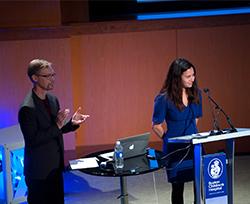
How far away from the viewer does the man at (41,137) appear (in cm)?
338

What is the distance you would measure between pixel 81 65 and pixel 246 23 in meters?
2.17

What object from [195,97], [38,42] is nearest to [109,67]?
[38,42]

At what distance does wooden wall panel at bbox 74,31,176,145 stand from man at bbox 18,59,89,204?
279 cm

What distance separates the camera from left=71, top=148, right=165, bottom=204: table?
336cm

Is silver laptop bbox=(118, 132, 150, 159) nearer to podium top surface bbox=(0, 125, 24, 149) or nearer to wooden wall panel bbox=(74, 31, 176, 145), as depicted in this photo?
podium top surface bbox=(0, 125, 24, 149)

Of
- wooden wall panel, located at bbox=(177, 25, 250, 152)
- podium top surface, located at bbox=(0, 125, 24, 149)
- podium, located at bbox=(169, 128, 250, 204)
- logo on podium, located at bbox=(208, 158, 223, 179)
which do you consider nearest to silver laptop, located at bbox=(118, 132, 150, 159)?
podium, located at bbox=(169, 128, 250, 204)

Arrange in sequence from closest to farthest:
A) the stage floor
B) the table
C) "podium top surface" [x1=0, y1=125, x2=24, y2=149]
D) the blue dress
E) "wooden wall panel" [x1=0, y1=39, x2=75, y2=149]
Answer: the table
the blue dress
"podium top surface" [x1=0, y1=125, x2=24, y2=149]
the stage floor
"wooden wall panel" [x1=0, y1=39, x2=75, y2=149]

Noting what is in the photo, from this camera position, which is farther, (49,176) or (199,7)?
(199,7)

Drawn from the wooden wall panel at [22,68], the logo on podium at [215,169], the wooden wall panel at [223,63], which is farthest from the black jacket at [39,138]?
the wooden wall panel at [223,63]

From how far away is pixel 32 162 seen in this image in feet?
11.3

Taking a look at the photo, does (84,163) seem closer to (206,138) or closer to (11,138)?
(206,138)

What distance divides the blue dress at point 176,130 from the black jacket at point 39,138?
87cm

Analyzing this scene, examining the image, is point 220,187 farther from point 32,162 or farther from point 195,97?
point 32,162

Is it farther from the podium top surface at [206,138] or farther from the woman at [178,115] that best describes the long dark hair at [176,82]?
the podium top surface at [206,138]
